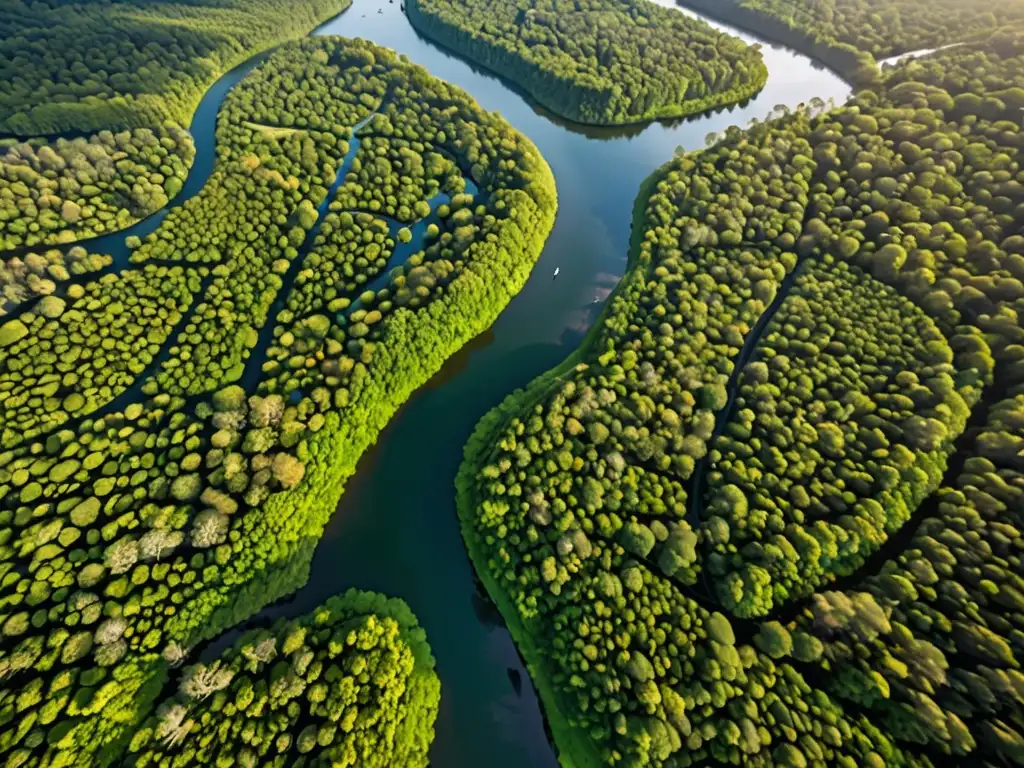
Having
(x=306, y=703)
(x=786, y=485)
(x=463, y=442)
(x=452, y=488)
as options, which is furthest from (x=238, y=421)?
(x=786, y=485)

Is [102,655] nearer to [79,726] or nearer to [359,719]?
[79,726]

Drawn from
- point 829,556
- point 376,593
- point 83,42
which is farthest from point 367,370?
point 83,42

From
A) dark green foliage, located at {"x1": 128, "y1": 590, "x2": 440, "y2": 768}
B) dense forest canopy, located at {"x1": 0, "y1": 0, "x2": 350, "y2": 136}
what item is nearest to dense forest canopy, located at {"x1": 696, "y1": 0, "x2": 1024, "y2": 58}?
dense forest canopy, located at {"x1": 0, "y1": 0, "x2": 350, "y2": 136}

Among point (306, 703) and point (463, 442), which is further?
point (463, 442)

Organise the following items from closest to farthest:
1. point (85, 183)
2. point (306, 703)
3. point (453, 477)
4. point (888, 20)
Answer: point (306, 703)
point (453, 477)
point (85, 183)
point (888, 20)

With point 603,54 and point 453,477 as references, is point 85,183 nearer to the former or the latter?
point 453,477

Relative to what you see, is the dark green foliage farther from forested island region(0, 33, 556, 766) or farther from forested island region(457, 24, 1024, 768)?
forested island region(457, 24, 1024, 768)

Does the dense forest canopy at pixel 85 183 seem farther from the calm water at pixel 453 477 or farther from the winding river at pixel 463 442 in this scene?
the calm water at pixel 453 477
